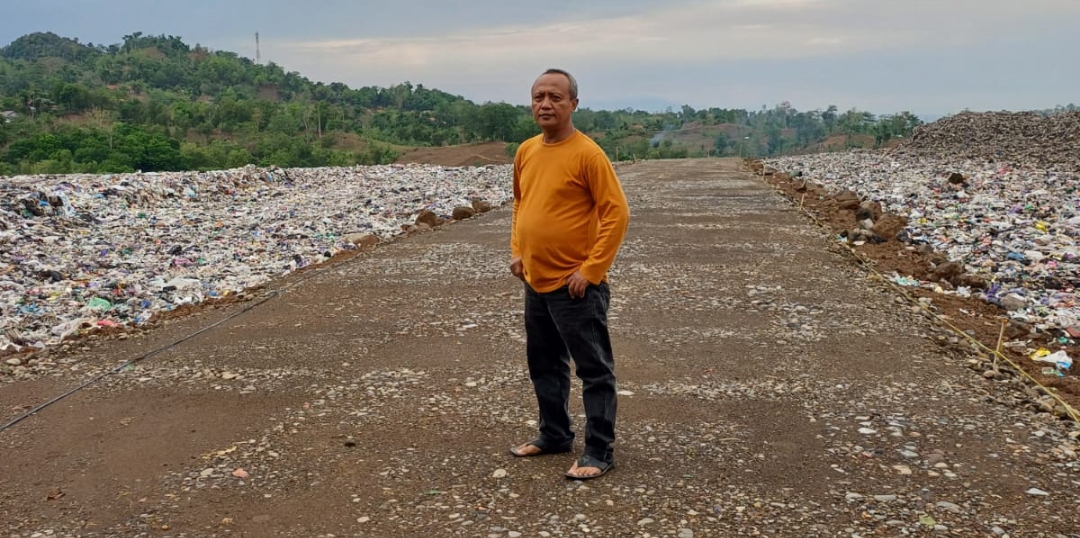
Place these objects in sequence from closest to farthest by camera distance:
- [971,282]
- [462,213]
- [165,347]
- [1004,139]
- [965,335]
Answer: [965,335]
[165,347]
[971,282]
[462,213]
[1004,139]

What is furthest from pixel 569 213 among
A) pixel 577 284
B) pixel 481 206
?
pixel 481 206

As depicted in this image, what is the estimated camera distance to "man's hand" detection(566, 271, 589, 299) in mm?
3171

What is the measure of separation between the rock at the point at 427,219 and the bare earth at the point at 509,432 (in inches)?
205

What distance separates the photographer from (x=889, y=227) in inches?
396

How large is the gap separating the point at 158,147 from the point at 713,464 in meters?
29.2

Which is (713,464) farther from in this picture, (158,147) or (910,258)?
(158,147)

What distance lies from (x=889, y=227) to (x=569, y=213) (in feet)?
26.1

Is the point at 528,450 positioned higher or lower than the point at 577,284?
lower

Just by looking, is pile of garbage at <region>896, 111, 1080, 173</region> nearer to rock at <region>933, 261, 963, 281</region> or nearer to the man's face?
rock at <region>933, 261, 963, 281</region>

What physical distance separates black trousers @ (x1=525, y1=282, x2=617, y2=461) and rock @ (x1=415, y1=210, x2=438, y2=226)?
851 cm

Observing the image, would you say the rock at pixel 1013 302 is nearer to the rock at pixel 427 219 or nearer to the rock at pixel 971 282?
the rock at pixel 971 282

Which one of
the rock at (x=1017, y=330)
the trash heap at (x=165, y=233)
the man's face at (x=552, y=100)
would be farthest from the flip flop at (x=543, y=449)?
the trash heap at (x=165, y=233)

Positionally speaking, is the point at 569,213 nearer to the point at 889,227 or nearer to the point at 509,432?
the point at 509,432

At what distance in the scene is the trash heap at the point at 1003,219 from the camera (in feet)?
22.8
